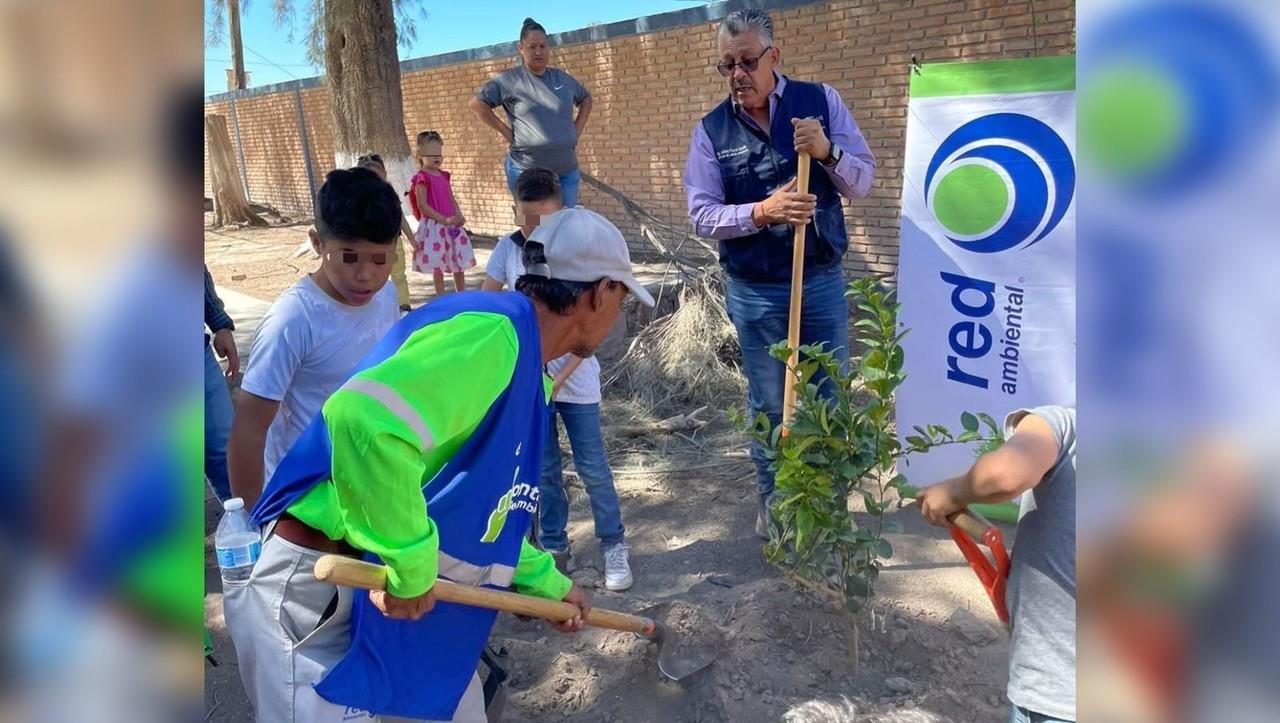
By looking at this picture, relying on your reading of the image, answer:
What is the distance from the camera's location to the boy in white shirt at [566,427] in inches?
136

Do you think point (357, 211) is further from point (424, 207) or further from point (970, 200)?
point (424, 207)

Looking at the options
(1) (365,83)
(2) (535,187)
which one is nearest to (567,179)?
(1) (365,83)

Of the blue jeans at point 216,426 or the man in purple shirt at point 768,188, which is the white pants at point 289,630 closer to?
the blue jeans at point 216,426

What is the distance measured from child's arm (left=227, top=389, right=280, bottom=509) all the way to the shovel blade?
1.33 meters

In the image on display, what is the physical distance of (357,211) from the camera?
2.41 metres

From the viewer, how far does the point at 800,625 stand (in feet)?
10.00

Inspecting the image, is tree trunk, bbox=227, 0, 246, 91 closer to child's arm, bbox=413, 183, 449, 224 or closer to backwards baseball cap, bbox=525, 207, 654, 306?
child's arm, bbox=413, 183, 449, 224

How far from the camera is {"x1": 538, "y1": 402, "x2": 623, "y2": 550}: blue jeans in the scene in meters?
3.53

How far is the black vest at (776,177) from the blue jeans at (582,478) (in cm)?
89

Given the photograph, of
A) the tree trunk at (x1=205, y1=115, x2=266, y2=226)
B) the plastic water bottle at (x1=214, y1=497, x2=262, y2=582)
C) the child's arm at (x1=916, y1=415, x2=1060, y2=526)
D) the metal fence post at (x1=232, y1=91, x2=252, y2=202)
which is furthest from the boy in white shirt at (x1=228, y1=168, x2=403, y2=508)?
the metal fence post at (x1=232, y1=91, x2=252, y2=202)

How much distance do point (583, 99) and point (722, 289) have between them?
7.51 feet

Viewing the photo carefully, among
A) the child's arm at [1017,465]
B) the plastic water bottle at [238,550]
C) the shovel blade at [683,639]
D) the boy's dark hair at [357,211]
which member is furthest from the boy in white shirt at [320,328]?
the child's arm at [1017,465]

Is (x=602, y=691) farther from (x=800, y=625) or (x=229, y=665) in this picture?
(x=229, y=665)
